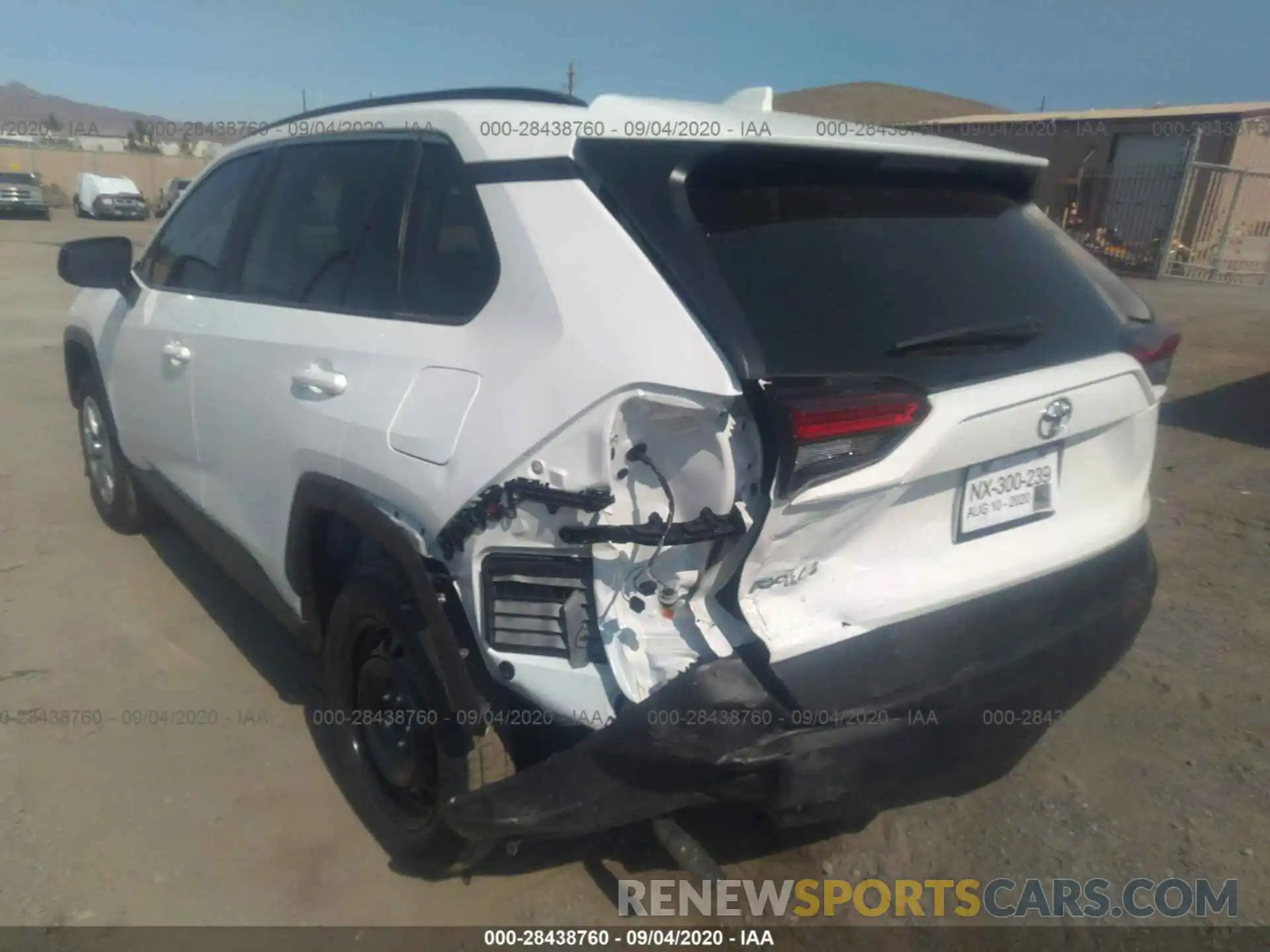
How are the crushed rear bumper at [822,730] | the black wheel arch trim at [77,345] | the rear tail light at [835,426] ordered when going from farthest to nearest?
the black wheel arch trim at [77,345] → the crushed rear bumper at [822,730] → the rear tail light at [835,426]

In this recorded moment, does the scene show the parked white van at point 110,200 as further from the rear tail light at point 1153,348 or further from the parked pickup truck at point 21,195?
the rear tail light at point 1153,348

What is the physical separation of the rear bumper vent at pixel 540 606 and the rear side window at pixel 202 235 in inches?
78.7

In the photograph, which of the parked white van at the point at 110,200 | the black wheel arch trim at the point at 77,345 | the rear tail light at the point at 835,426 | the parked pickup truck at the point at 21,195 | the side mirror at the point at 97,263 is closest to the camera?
the rear tail light at the point at 835,426

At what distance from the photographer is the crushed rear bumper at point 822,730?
1904 millimetres

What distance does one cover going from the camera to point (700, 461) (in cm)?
187

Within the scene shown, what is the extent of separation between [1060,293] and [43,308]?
538 inches

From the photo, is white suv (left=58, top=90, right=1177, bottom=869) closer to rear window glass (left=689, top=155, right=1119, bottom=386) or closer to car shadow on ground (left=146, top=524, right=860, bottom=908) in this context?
rear window glass (left=689, top=155, right=1119, bottom=386)

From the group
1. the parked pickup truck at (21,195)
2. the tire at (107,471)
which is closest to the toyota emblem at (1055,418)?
the tire at (107,471)

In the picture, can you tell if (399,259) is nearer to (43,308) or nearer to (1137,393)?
(1137,393)

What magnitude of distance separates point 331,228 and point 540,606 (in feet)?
4.87

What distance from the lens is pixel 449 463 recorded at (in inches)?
84.9

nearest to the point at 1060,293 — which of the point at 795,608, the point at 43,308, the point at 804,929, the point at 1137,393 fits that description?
the point at 1137,393

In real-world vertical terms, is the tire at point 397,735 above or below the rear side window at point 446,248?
below

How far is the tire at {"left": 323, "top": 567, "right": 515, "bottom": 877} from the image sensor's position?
2293 millimetres
